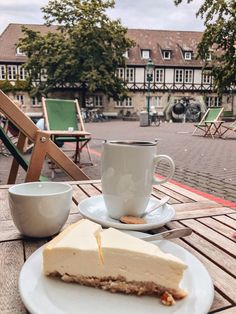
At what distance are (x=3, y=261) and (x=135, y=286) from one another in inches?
13.3

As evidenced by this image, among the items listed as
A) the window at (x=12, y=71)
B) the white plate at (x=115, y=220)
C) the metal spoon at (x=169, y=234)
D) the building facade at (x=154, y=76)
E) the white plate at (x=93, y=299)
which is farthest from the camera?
the building facade at (x=154, y=76)

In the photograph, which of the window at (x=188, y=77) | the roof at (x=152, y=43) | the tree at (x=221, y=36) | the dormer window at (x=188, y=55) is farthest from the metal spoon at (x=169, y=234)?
the dormer window at (x=188, y=55)

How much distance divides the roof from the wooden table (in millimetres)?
34973

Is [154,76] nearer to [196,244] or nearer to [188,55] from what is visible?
[188,55]

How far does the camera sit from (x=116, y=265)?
63 centimetres

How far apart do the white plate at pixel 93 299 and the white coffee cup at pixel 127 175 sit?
330 millimetres

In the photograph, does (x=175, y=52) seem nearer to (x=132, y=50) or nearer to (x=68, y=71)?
(x=132, y=50)

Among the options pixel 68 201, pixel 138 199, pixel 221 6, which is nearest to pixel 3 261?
pixel 68 201

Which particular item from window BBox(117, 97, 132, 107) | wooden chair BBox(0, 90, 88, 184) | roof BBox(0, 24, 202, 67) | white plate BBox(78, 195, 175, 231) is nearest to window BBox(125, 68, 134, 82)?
roof BBox(0, 24, 202, 67)

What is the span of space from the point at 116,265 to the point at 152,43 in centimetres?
3803

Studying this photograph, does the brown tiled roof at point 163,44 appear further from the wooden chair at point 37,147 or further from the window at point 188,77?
the wooden chair at point 37,147

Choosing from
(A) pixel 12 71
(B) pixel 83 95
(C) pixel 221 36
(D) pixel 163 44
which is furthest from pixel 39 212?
(D) pixel 163 44

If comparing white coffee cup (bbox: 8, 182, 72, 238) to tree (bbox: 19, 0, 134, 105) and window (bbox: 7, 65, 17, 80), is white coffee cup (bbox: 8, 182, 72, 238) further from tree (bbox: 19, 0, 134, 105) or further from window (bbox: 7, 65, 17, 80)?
window (bbox: 7, 65, 17, 80)

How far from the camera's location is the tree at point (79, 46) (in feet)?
95.0
